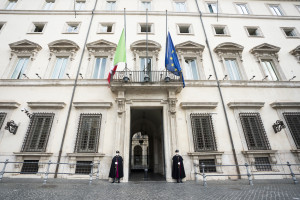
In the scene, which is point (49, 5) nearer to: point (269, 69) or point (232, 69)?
point (232, 69)

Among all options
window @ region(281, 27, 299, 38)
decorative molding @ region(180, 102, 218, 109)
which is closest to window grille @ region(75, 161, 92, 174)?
decorative molding @ region(180, 102, 218, 109)

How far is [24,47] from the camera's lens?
11.3 meters

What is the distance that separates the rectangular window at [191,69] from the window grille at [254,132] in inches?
161

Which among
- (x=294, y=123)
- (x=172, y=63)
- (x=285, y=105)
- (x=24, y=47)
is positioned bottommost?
(x=294, y=123)

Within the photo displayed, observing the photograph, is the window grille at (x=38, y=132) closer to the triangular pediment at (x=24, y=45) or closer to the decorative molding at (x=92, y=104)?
the decorative molding at (x=92, y=104)

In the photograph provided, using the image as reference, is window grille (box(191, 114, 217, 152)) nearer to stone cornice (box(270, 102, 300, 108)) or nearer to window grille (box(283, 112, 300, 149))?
stone cornice (box(270, 102, 300, 108))

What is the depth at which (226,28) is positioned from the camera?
13.6 meters

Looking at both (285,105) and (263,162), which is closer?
(263,162)

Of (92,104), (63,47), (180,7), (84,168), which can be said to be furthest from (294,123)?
(63,47)

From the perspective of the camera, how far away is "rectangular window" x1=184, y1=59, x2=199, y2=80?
434 inches

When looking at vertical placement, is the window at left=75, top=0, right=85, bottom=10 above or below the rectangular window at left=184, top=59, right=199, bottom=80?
above

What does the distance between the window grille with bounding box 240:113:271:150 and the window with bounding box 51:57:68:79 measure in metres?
12.8

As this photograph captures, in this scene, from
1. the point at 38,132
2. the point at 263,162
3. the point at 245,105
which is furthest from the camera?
the point at 245,105

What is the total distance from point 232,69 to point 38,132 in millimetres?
13956
